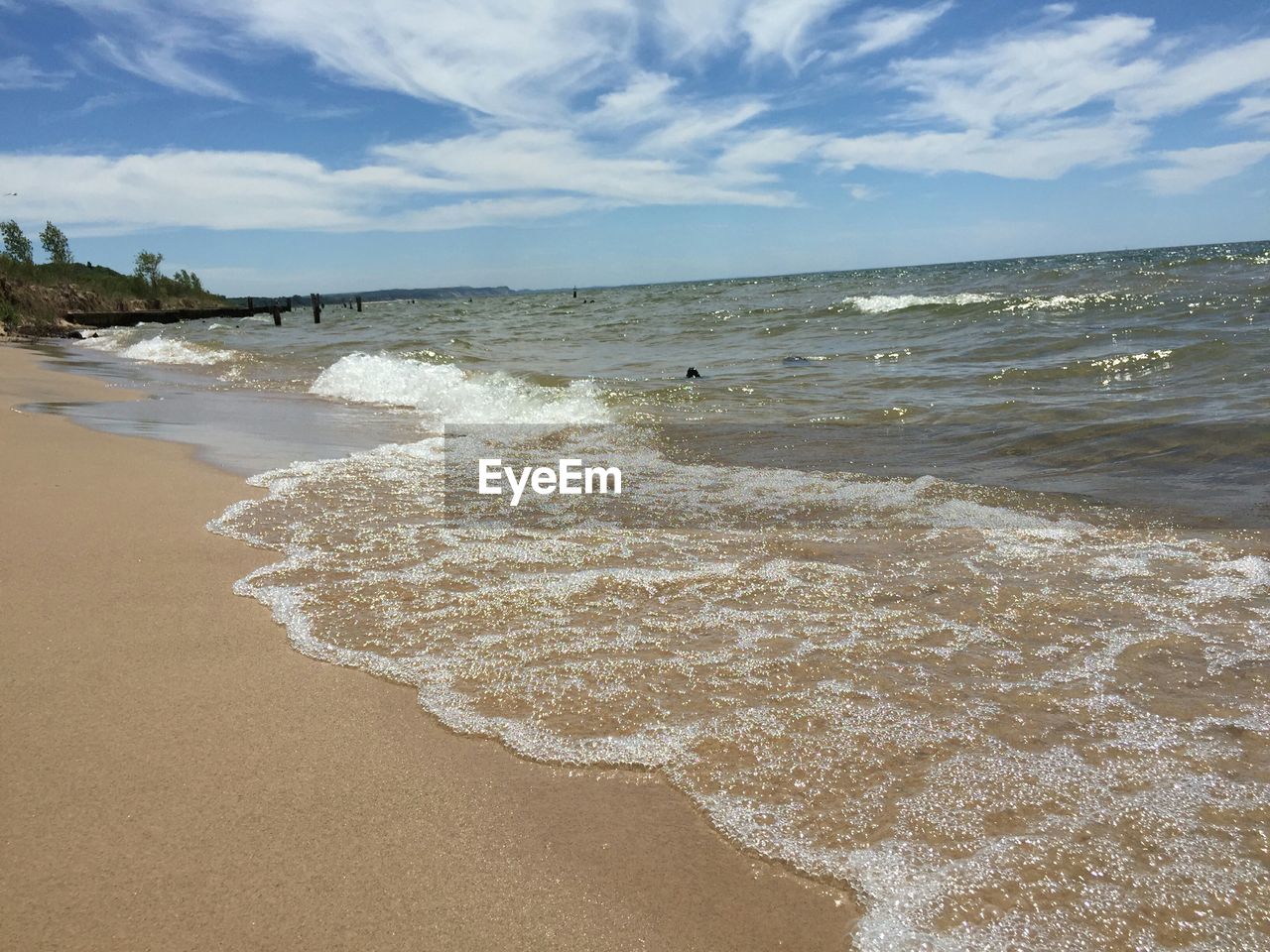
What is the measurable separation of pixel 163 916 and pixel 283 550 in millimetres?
2390

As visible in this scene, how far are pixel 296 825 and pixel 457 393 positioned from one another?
9402mm

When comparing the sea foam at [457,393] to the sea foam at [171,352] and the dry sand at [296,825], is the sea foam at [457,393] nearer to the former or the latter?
the sea foam at [171,352]

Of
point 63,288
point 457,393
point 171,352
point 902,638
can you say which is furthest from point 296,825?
point 63,288

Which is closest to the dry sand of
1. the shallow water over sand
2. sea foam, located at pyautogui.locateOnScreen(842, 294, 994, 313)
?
the shallow water over sand

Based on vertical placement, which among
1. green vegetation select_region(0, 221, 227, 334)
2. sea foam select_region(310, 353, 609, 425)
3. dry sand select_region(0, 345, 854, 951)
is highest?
green vegetation select_region(0, 221, 227, 334)

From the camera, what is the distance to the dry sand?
149 cm

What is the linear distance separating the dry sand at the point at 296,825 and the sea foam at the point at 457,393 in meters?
6.20

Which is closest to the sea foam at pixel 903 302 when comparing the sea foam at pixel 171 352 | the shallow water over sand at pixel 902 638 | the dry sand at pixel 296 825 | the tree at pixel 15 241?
the shallow water over sand at pixel 902 638

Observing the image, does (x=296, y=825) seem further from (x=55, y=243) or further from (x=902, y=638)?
(x=55, y=243)

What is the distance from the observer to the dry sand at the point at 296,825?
4.89 ft

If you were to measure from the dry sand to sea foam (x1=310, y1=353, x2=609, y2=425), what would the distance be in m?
6.20

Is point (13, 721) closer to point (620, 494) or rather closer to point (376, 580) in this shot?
point (376, 580)

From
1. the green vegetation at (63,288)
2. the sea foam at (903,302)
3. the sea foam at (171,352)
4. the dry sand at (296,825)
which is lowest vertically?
the dry sand at (296,825)

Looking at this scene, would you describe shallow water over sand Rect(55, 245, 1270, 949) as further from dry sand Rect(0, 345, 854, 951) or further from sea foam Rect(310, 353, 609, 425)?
sea foam Rect(310, 353, 609, 425)
